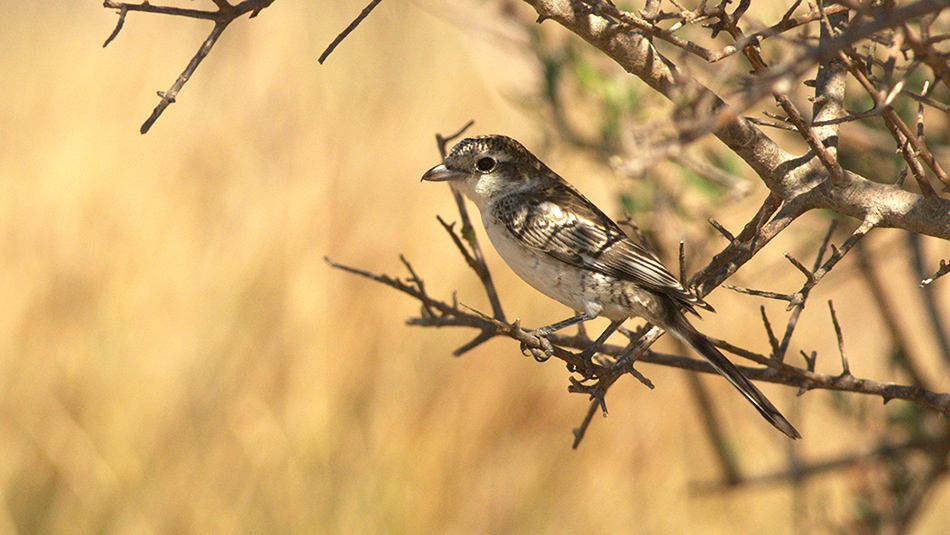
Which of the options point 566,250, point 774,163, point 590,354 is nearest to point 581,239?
point 566,250

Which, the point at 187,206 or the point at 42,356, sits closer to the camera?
the point at 42,356

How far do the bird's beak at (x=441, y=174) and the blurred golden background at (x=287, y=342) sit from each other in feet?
2.86

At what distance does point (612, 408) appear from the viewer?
680cm

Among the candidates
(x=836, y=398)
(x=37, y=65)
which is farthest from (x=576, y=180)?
(x=37, y=65)

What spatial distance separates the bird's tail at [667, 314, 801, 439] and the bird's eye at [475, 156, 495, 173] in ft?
3.54

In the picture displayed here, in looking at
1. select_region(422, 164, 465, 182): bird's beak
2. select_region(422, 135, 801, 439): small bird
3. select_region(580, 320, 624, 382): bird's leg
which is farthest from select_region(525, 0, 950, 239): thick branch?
select_region(422, 164, 465, 182): bird's beak

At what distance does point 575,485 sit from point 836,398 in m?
2.39

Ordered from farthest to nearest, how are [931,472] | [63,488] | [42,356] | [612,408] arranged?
[612,408]
[42,356]
[63,488]
[931,472]

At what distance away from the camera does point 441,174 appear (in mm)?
3428

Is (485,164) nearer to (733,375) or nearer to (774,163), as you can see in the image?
(733,375)

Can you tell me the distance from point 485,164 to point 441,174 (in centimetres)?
21

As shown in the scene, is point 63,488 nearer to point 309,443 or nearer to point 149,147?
point 309,443

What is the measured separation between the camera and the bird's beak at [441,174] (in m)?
3.39

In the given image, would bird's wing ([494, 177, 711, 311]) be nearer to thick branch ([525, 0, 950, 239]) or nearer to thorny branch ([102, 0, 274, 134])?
thick branch ([525, 0, 950, 239])
